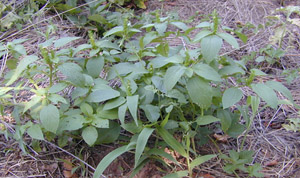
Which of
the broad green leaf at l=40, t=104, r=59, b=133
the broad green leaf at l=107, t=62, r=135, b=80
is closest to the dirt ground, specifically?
the broad green leaf at l=40, t=104, r=59, b=133

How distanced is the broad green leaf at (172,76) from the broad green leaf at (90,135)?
1.50 ft

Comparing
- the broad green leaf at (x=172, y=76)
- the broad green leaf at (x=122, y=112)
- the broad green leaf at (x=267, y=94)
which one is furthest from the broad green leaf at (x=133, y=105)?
the broad green leaf at (x=267, y=94)

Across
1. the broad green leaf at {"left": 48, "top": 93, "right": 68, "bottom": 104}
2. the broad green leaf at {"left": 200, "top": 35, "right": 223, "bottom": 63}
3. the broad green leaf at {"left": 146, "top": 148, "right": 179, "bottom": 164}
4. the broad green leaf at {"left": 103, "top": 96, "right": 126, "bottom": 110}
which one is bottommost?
the broad green leaf at {"left": 146, "top": 148, "right": 179, "bottom": 164}

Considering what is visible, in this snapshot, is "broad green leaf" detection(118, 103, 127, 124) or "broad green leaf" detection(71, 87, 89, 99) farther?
"broad green leaf" detection(71, 87, 89, 99)

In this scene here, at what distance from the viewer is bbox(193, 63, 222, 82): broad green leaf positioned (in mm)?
1373

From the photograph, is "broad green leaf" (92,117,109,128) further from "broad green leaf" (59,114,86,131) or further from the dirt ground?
the dirt ground

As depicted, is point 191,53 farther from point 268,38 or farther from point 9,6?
point 9,6

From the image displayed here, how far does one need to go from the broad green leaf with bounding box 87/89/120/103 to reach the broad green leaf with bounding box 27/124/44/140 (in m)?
0.30

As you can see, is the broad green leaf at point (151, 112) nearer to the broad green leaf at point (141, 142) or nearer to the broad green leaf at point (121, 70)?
the broad green leaf at point (141, 142)

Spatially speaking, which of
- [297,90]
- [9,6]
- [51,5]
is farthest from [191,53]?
[9,6]

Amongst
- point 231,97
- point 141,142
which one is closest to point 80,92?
point 141,142

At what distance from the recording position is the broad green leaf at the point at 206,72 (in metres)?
1.37

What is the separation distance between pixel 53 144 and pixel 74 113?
30 cm

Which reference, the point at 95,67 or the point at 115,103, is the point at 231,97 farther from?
the point at 95,67
